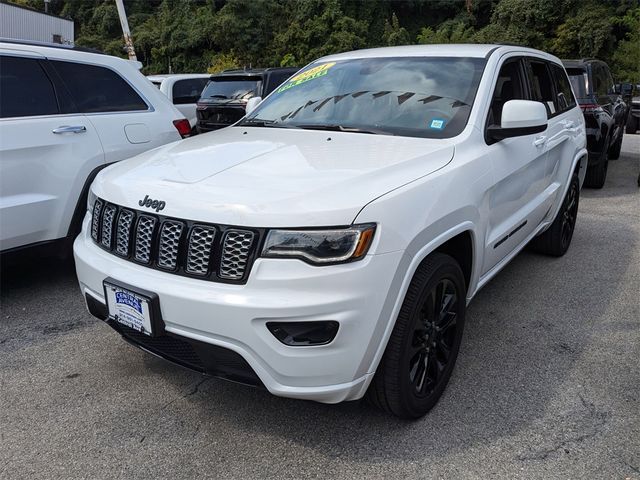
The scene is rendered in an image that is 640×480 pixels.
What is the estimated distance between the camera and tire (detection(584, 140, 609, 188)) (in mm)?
7801

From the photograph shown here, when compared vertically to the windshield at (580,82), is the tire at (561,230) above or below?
below

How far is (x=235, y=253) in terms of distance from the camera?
218 centimetres

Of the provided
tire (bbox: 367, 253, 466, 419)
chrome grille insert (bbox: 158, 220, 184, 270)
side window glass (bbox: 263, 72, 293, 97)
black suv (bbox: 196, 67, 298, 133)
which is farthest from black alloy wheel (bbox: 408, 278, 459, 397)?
side window glass (bbox: 263, 72, 293, 97)

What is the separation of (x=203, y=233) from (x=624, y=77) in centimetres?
2866

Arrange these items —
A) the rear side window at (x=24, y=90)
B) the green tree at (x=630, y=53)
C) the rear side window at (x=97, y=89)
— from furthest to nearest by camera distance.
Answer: the green tree at (x=630, y=53), the rear side window at (x=97, y=89), the rear side window at (x=24, y=90)

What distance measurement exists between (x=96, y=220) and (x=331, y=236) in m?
1.33

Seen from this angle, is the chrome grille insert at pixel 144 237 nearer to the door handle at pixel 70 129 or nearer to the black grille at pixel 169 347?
the black grille at pixel 169 347

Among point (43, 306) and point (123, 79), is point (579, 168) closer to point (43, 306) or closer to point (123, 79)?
point (123, 79)

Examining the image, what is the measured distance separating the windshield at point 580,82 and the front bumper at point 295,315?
661cm

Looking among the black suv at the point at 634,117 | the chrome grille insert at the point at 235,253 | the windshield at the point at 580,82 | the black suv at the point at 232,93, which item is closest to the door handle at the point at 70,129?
the chrome grille insert at the point at 235,253

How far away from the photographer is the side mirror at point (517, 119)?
297cm

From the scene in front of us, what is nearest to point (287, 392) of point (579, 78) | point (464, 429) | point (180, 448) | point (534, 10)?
point (180, 448)

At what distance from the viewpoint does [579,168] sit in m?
5.16

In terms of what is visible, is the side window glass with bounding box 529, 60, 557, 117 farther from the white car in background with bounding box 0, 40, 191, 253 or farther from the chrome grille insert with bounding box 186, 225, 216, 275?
the white car in background with bounding box 0, 40, 191, 253
